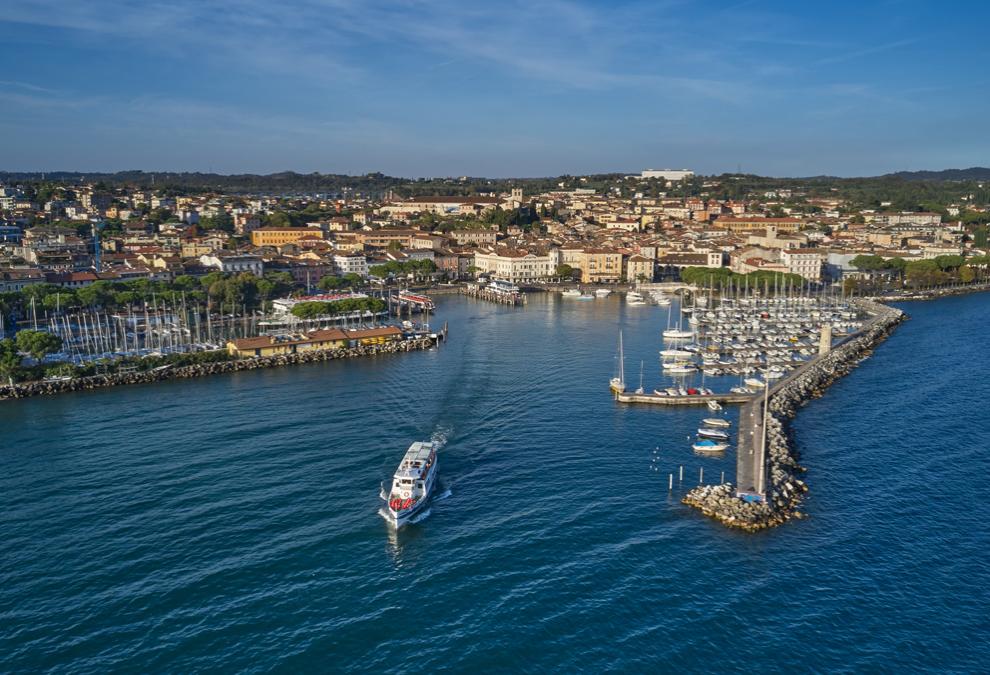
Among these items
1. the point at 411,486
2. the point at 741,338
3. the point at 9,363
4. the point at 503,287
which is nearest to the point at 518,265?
the point at 503,287

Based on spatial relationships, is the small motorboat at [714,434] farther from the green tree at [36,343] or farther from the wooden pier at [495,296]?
the wooden pier at [495,296]

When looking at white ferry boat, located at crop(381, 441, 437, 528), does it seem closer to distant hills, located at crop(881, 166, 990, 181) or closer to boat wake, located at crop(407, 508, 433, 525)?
boat wake, located at crop(407, 508, 433, 525)

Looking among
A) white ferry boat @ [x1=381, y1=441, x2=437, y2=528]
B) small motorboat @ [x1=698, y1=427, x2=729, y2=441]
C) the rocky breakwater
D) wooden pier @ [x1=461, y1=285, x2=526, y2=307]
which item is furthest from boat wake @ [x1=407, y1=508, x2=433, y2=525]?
wooden pier @ [x1=461, y1=285, x2=526, y2=307]

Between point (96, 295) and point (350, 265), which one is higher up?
point (350, 265)

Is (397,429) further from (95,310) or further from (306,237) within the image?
(306,237)

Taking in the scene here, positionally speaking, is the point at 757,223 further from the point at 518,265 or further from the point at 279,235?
the point at 279,235

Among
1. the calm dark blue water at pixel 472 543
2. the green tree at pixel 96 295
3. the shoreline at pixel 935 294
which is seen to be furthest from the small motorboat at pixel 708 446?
the shoreline at pixel 935 294

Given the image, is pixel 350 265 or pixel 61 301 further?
pixel 350 265

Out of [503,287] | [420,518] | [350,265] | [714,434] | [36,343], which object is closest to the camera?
A: [420,518]
